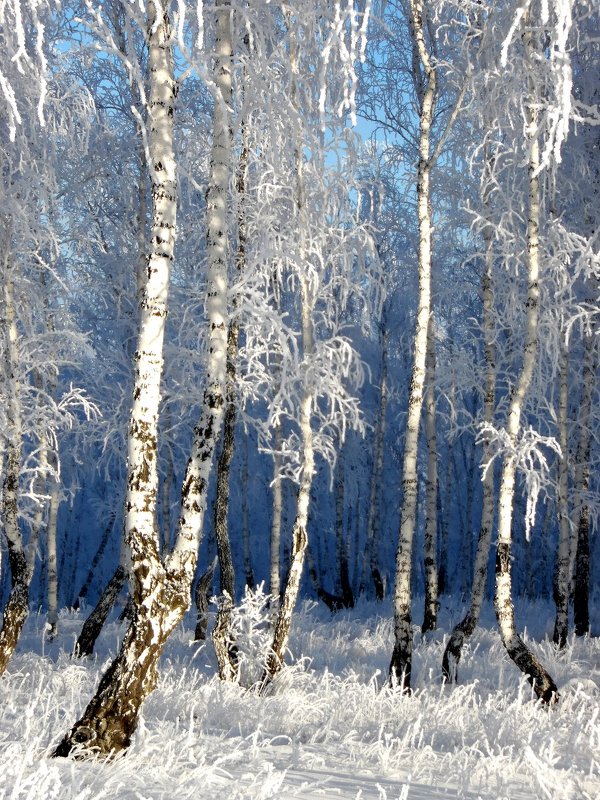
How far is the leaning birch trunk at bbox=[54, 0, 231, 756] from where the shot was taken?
4.51m

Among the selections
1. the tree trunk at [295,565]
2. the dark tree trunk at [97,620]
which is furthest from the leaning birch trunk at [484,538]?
the dark tree trunk at [97,620]

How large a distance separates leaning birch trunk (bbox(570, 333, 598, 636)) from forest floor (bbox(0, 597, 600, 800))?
2.87 m

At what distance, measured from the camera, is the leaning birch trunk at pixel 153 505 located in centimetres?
451

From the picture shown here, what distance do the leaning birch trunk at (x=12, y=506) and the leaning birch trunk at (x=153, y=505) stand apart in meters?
3.83

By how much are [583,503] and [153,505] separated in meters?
9.36

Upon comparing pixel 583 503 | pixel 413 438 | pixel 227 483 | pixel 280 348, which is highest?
pixel 280 348

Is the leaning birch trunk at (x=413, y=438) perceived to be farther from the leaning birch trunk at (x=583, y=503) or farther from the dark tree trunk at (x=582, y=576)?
the dark tree trunk at (x=582, y=576)

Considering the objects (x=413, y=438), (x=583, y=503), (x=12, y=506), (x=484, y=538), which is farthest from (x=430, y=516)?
(x=12, y=506)

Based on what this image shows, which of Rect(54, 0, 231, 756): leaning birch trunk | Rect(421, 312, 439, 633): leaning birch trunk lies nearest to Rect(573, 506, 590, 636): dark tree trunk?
Rect(421, 312, 439, 633): leaning birch trunk

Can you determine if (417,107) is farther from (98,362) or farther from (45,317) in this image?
(98,362)

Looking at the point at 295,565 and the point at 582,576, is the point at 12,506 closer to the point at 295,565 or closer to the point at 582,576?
the point at 295,565

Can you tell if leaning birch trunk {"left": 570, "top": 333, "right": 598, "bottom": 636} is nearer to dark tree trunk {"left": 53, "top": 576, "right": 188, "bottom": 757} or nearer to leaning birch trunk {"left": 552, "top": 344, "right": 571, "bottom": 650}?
leaning birch trunk {"left": 552, "top": 344, "right": 571, "bottom": 650}

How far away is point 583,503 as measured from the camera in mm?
12414

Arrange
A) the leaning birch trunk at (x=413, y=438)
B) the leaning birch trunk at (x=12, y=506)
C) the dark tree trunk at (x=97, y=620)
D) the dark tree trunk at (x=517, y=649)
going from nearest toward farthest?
the dark tree trunk at (x=517, y=649) → the leaning birch trunk at (x=12, y=506) → the leaning birch trunk at (x=413, y=438) → the dark tree trunk at (x=97, y=620)
